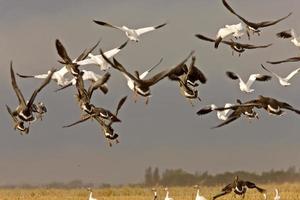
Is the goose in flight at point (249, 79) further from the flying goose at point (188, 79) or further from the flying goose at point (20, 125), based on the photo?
the flying goose at point (20, 125)

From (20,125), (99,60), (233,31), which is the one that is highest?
(233,31)

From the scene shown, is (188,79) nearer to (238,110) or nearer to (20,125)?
(238,110)

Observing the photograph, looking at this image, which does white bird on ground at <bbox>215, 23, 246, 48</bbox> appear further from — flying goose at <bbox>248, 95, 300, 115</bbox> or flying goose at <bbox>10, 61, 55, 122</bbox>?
flying goose at <bbox>10, 61, 55, 122</bbox>

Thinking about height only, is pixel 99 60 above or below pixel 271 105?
above

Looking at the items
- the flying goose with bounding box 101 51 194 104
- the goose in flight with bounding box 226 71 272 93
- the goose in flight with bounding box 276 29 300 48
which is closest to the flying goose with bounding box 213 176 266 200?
the goose in flight with bounding box 226 71 272 93

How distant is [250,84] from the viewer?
685 inches

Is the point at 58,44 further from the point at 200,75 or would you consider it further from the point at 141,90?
the point at 200,75

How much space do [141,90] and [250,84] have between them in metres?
5.38

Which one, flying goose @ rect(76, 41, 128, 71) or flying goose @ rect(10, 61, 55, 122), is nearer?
flying goose @ rect(10, 61, 55, 122)

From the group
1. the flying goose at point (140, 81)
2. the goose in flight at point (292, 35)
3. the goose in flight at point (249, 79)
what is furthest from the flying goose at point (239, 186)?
the flying goose at point (140, 81)

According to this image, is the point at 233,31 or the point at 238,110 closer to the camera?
the point at 238,110

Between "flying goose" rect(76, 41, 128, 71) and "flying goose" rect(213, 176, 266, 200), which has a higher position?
"flying goose" rect(76, 41, 128, 71)

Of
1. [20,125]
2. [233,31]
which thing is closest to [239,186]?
[233,31]

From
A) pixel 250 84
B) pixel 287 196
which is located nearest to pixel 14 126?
pixel 250 84
